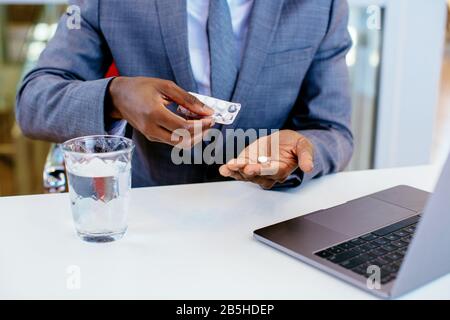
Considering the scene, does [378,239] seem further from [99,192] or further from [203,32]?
[203,32]

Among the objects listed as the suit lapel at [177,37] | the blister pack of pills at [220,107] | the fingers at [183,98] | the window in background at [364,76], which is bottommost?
the window in background at [364,76]

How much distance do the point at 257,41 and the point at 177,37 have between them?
0.49 feet

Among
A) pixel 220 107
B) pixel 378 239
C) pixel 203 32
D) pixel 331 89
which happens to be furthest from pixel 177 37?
pixel 378 239

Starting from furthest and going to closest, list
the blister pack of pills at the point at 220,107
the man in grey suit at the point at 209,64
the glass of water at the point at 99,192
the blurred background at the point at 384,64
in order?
the blurred background at the point at 384,64 → the man in grey suit at the point at 209,64 → the blister pack of pills at the point at 220,107 → the glass of water at the point at 99,192

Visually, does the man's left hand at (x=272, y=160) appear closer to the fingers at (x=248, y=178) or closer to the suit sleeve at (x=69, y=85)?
the fingers at (x=248, y=178)

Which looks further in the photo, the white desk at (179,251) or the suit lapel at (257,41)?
the suit lapel at (257,41)

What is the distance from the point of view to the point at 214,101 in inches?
37.5

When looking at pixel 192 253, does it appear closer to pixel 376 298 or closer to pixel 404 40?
pixel 376 298

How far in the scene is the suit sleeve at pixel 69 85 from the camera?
3.19ft

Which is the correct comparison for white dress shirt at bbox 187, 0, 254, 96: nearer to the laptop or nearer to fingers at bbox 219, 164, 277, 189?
fingers at bbox 219, 164, 277, 189

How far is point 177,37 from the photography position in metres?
1.09

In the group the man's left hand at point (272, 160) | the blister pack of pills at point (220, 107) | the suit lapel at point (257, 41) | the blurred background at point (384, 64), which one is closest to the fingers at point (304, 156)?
the man's left hand at point (272, 160)
